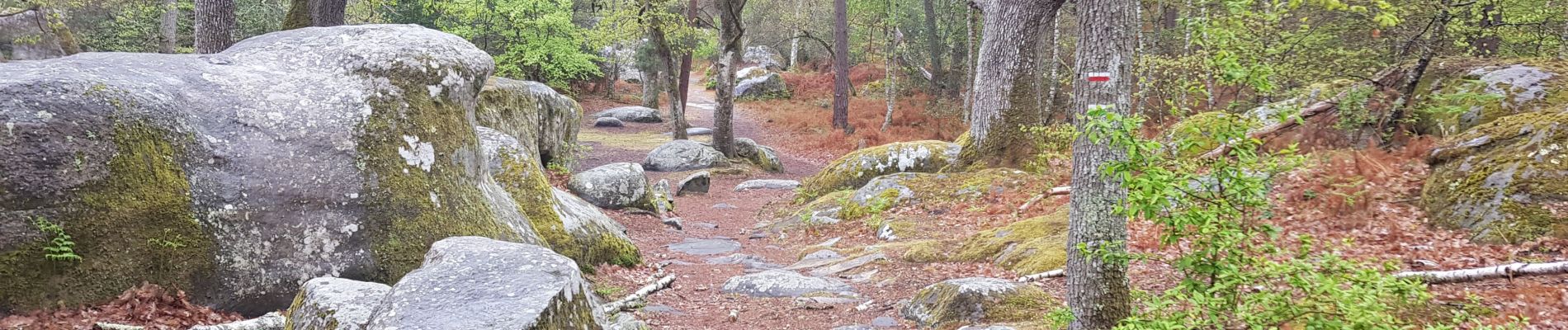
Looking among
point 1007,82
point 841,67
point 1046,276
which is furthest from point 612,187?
point 841,67

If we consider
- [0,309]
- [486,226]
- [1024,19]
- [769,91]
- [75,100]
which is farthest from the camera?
[769,91]

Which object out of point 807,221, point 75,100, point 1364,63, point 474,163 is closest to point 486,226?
point 474,163

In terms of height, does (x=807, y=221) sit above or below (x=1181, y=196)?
below

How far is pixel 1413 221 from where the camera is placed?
711 centimetres

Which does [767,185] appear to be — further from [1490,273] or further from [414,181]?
[1490,273]

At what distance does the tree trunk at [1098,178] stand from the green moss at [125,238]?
5.25 m

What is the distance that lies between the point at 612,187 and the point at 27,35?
18.8 m

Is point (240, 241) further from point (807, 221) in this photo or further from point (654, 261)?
point (807, 221)

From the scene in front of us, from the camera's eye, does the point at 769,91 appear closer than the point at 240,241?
No

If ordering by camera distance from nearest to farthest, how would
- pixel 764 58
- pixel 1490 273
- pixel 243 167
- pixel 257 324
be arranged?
pixel 257 324 < pixel 1490 273 < pixel 243 167 < pixel 764 58

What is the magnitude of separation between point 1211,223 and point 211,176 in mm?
5757

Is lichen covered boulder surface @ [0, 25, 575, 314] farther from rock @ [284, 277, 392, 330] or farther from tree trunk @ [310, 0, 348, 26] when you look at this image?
tree trunk @ [310, 0, 348, 26]

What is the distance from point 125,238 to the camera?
5066 mm

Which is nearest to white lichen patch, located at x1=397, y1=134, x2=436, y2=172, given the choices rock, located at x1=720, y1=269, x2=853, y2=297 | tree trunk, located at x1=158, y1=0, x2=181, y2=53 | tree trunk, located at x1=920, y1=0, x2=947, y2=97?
rock, located at x1=720, y1=269, x2=853, y2=297
